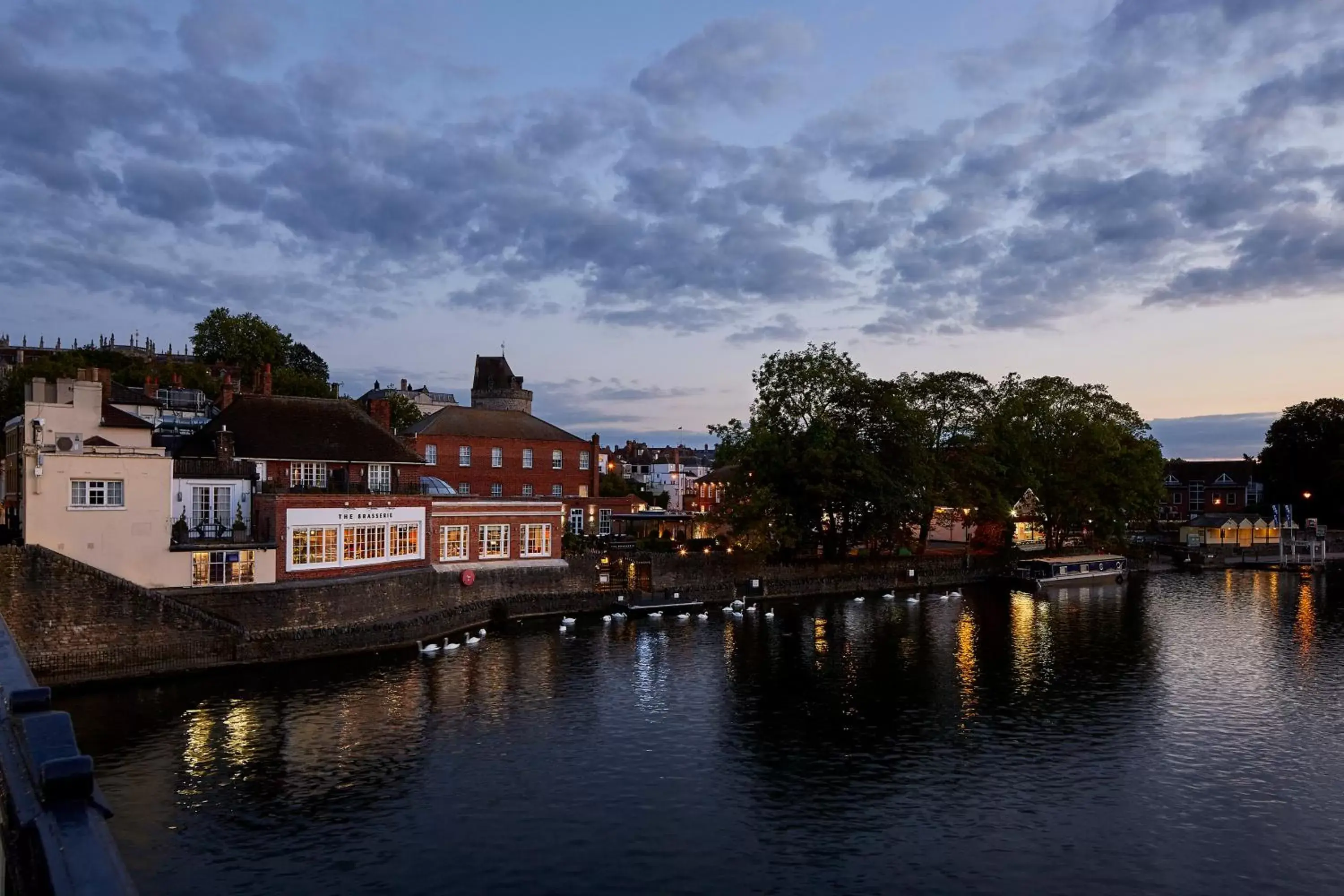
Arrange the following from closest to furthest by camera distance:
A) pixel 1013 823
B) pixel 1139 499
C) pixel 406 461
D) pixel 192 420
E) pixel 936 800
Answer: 1. pixel 1013 823
2. pixel 936 800
3. pixel 406 461
4. pixel 192 420
5. pixel 1139 499

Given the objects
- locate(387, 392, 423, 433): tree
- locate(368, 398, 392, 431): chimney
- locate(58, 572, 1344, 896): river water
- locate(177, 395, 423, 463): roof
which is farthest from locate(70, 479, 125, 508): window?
locate(387, 392, 423, 433): tree

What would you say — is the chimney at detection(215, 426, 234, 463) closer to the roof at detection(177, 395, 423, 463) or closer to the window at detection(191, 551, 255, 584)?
the roof at detection(177, 395, 423, 463)

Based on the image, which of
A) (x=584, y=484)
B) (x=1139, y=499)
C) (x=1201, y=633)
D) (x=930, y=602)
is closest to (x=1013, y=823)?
(x=1201, y=633)

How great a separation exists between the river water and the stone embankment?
5.44ft

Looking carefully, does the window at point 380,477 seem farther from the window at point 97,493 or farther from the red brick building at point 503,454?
the red brick building at point 503,454

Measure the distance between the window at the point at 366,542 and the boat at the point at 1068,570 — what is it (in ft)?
197

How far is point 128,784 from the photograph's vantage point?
2803 centimetres

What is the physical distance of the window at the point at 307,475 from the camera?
5294 centimetres

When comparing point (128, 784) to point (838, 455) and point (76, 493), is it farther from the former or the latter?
point (838, 455)

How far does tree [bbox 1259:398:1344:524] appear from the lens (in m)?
128

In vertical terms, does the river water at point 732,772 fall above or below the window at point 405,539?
below

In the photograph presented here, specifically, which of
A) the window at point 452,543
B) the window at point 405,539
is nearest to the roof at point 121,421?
the window at point 405,539

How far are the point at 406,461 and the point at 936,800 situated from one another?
39.8 m

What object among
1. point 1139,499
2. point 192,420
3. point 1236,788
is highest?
point 192,420
